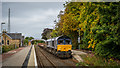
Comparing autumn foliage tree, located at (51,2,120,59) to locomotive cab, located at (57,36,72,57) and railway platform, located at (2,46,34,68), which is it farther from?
railway platform, located at (2,46,34,68)

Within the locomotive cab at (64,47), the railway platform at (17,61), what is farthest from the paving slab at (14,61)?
the locomotive cab at (64,47)

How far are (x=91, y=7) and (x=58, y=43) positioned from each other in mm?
6352

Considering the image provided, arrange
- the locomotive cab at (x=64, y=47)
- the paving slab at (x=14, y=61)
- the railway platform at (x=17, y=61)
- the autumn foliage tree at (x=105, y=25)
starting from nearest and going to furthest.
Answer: the autumn foliage tree at (x=105, y=25) → the railway platform at (x=17, y=61) → the paving slab at (x=14, y=61) → the locomotive cab at (x=64, y=47)

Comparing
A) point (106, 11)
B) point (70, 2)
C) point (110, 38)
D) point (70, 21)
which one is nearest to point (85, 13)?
point (106, 11)

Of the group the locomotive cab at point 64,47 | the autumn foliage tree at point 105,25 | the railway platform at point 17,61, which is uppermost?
the autumn foliage tree at point 105,25

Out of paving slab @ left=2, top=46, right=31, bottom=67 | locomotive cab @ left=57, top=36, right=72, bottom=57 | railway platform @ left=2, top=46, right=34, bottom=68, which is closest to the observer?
railway platform @ left=2, top=46, right=34, bottom=68

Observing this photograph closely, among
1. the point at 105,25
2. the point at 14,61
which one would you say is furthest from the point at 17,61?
the point at 105,25

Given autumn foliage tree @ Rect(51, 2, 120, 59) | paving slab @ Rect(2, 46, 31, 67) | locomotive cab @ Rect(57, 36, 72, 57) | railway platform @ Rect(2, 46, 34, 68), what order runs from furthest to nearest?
1. locomotive cab @ Rect(57, 36, 72, 57)
2. paving slab @ Rect(2, 46, 31, 67)
3. railway platform @ Rect(2, 46, 34, 68)
4. autumn foliage tree @ Rect(51, 2, 120, 59)

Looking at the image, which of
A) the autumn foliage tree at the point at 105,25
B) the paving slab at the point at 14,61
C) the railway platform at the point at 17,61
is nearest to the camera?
the autumn foliage tree at the point at 105,25

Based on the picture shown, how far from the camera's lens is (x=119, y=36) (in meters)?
9.32

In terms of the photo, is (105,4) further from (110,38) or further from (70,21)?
(70,21)

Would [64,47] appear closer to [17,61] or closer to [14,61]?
[17,61]

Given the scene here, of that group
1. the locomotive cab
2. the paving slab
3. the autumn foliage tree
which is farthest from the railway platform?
the autumn foliage tree

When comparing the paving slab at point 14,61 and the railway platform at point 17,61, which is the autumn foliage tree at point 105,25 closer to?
the railway platform at point 17,61
